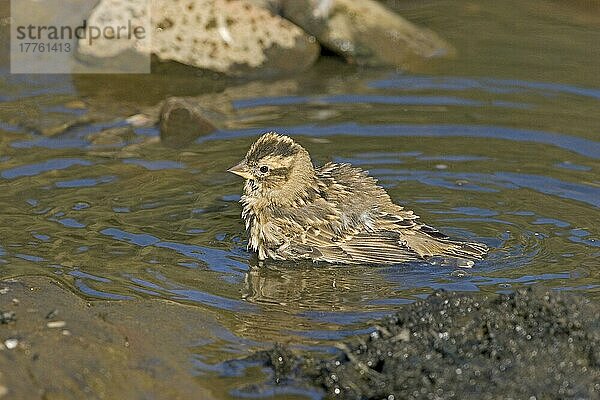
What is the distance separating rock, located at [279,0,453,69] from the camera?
13.1 meters

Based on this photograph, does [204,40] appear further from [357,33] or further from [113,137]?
[113,137]

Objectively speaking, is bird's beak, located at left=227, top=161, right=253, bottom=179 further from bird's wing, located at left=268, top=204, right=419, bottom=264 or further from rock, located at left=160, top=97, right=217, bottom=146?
rock, located at left=160, top=97, right=217, bottom=146

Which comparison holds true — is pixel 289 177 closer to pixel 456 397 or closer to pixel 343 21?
pixel 456 397

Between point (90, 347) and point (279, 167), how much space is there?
2.68m

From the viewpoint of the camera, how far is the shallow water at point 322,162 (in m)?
7.48

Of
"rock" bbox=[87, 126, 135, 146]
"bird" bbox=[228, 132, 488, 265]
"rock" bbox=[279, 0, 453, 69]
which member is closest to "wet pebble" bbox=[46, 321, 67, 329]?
"bird" bbox=[228, 132, 488, 265]

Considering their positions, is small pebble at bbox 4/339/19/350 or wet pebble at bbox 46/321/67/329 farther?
wet pebble at bbox 46/321/67/329

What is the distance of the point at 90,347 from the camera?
19.9 ft

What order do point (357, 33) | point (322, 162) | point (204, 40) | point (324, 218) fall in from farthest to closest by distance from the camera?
point (357, 33), point (204, 40), point (322, 162), point (324, 218)

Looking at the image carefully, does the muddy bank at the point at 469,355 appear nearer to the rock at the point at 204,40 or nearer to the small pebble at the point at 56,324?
the small pebble at the point at 56,324

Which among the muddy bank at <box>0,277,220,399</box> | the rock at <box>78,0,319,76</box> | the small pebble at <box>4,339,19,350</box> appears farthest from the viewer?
the rock at <box>78,0,319,76</box>

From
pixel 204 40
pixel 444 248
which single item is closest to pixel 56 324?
pixel 444 248

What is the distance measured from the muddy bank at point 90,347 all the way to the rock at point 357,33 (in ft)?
22.0

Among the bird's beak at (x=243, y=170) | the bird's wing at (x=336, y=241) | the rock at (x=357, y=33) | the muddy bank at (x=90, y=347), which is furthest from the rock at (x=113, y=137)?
the muddy bank at (x=90, y=347)
